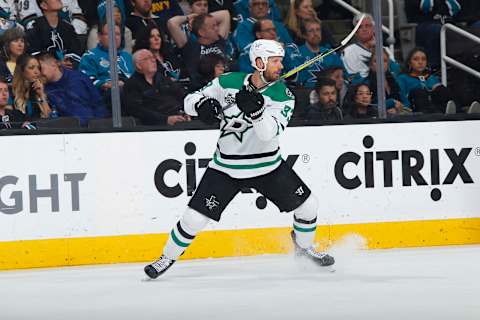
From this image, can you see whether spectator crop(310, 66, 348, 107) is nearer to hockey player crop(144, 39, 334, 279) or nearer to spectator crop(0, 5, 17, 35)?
hockey player crop(144, 39, 334, 279)

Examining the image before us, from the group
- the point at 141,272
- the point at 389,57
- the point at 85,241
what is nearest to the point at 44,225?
A: the point at 85,241

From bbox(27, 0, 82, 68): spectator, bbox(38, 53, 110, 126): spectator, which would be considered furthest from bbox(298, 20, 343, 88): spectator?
bbox(27, 0, 82, 68): spectator

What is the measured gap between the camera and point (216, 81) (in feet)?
22.4

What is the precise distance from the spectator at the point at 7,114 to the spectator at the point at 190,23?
1377 mm

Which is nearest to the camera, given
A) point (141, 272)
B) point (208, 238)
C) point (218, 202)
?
point (218, 202)

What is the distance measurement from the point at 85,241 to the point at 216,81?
1.53m

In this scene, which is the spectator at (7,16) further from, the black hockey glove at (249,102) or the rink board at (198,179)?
the black hockey glove at (249,102)

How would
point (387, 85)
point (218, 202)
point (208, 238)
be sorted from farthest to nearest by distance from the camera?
point (387, 85) < point (208, 238) < point (218, 202)

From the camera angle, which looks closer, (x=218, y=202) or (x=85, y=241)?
(x=218, y=202)

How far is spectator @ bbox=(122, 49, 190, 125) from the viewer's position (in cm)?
810

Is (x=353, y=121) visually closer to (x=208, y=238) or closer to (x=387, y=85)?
(x=387, y=85)

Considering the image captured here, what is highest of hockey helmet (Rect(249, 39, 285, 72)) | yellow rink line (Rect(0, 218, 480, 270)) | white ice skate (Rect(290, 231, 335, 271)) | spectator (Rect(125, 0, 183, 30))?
hockey helmet (Rect(249, 39, 285, 72))

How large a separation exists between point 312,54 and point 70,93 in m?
1.85

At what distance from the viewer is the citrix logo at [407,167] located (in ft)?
27.2
